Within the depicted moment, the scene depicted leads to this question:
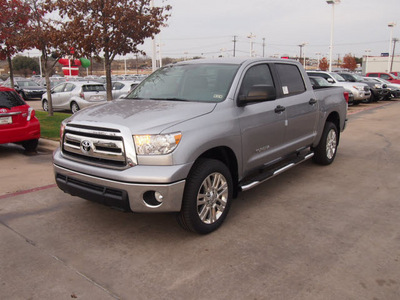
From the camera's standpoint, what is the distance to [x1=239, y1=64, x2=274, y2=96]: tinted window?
14.5ft

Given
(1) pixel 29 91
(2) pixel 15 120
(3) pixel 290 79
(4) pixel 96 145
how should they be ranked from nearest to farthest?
(4) pixel 96 145 < (3) pixel 290 79 < (2) pixel 15 120 < (1) pixel 29 91

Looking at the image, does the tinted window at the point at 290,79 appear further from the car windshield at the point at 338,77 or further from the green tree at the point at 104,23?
the car windshield at the point at 338,77

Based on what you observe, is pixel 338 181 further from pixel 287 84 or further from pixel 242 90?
pixel 242 90

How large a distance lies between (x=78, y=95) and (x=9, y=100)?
7.82 metres

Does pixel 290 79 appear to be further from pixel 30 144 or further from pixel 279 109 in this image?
pixel 30 144

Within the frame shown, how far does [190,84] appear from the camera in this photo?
182 inches

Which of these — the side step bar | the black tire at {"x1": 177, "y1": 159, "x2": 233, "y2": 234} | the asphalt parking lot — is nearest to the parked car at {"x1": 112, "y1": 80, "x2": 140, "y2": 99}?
the asphalt parking lot

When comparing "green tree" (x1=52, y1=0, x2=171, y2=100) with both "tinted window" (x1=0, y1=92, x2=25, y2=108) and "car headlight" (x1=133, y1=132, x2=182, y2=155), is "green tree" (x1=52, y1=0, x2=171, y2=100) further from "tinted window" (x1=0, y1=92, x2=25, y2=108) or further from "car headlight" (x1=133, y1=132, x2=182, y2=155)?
"car headlight" (x1=133, y1=132, x2=182, y2=155)

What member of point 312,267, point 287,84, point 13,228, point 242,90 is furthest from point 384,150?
point 13,228

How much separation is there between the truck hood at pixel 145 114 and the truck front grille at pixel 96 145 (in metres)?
Result: 0.09

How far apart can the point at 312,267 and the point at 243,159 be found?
1.48 meters

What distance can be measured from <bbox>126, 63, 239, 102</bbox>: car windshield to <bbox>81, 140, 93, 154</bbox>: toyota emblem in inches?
47.5

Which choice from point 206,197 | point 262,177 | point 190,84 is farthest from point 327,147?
point 206,197

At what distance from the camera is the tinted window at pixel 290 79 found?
5262mm
